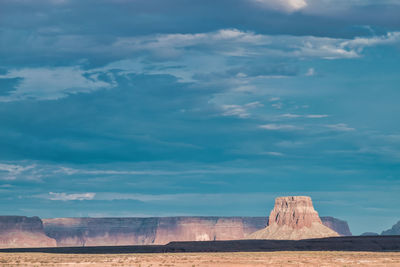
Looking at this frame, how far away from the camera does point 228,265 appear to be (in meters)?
117

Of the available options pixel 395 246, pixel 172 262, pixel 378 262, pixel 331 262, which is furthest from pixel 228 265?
pixel 395 246

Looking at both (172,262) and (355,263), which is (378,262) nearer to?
(355,263)

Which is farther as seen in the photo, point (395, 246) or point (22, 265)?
point (395, 246)

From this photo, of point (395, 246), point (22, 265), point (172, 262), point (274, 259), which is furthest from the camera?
point (395, 246)

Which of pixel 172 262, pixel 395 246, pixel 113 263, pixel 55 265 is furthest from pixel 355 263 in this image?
pixel 395 246

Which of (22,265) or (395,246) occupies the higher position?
(395,246)

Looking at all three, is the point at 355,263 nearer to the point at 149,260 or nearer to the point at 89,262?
the point at 149,260

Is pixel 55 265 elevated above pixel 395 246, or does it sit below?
below

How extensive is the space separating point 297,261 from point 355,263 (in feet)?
32.2

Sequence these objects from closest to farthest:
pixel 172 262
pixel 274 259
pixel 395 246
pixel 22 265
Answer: pixel 22 265, pixel 172 262, pixel 274 259, pixel 395 246

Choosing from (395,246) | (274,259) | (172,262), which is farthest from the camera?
(395,246)

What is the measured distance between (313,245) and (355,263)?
80065mm

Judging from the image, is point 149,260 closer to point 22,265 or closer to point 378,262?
point 22,265

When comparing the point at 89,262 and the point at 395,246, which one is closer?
the point at 89,262
